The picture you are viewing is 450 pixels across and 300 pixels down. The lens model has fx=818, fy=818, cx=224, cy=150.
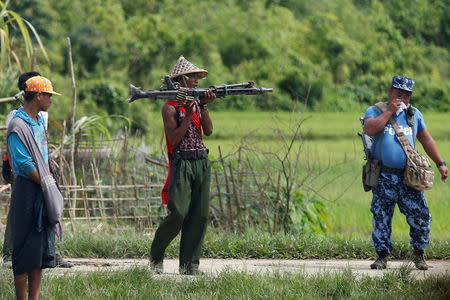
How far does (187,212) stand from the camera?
6.83m

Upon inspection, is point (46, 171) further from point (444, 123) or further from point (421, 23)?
point (421, 23)

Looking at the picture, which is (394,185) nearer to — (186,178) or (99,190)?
(186,178)

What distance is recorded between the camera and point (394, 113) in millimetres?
7234

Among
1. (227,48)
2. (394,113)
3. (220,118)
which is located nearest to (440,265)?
(394,113)

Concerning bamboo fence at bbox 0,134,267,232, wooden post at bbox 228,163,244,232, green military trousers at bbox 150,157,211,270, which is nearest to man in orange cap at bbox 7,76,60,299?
green military trousers at bbox 150,157,211,270

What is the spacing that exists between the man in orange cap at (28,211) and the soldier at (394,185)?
3.01 m

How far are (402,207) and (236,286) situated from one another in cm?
200

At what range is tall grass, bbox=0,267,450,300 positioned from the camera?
5883mm

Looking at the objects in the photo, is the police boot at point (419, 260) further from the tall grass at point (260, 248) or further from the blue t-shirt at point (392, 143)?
the blue t-shirt at point (392, 143)

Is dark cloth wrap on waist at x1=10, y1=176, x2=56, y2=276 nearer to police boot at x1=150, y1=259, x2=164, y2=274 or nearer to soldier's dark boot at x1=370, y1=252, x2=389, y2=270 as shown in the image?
police boot at x1=150, y1=259, x2=164, y2=274

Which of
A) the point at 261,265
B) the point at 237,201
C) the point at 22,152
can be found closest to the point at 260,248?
the point at 261,265

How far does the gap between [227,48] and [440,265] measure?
3412 cm

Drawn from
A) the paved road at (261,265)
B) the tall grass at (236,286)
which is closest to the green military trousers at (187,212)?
the paved road at (261,265)

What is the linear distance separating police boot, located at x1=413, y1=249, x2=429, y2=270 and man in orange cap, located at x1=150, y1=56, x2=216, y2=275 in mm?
1917
